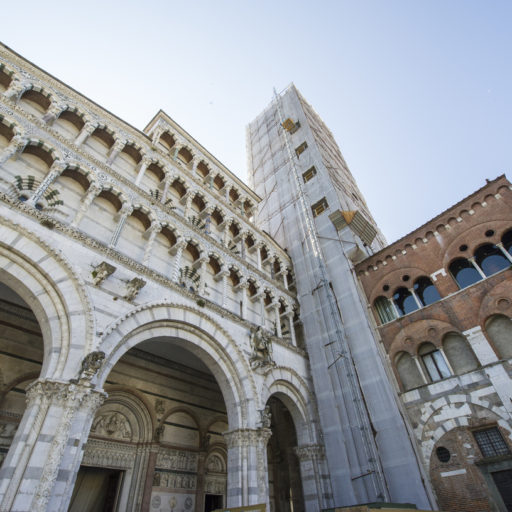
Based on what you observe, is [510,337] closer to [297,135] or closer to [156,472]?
[156,472]

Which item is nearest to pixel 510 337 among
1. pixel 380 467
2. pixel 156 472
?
pixel 380 467

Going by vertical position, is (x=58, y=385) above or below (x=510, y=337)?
below

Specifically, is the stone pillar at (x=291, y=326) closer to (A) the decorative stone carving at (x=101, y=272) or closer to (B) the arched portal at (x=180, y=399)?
(B) the arched portal at (x=180, y=399)

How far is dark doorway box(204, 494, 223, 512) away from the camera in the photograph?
12039 mm

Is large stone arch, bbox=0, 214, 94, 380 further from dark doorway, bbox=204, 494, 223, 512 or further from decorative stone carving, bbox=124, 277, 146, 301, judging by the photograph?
dark doorway, bbox=204, 494, 223, 512

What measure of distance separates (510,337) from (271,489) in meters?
11.5

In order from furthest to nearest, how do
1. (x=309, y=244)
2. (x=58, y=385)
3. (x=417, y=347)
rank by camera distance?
1. (x=309, y=244)
2. (x=417, y=347)
3. (x=58, y=385)

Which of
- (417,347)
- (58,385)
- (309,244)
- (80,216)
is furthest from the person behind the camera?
(309,244)

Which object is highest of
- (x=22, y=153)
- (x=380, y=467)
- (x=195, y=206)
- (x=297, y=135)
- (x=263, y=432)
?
(x=297, y=135)

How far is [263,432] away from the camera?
971 centimetres

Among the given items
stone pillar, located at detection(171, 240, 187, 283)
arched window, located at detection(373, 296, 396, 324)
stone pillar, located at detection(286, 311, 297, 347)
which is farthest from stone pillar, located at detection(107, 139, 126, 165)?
arched window, located at detection(373, 296, 396, 324)

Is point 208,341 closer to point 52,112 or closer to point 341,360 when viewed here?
point 341,360

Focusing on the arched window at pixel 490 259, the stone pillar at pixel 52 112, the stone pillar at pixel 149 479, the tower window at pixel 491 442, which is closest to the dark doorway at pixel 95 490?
the stone pillar at pixel 149 479

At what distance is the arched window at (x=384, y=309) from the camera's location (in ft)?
46.6
